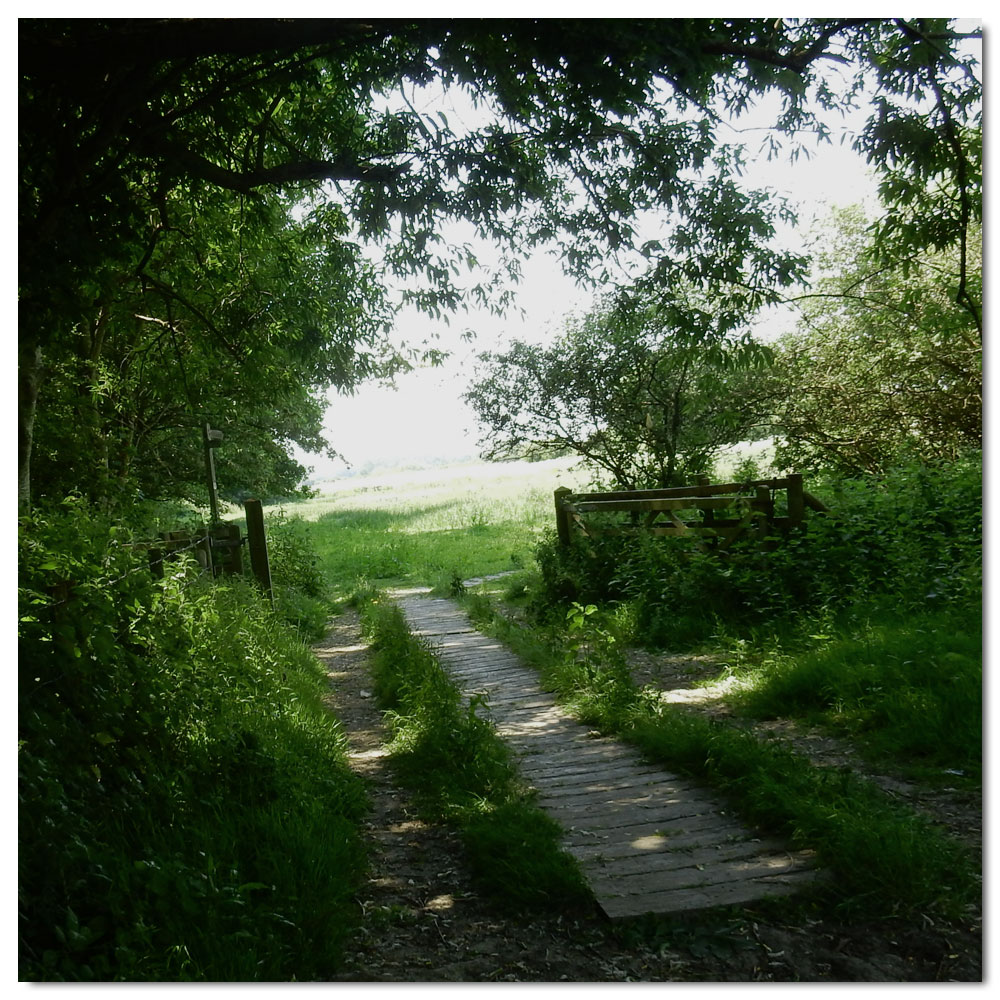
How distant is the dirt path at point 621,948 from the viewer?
2.79 metres

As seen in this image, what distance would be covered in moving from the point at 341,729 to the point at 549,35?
16.1 feet

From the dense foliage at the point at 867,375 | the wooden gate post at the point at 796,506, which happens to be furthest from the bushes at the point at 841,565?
the dense foliage at the point at 867,375

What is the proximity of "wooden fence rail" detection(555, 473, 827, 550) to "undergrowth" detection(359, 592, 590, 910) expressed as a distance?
376 centimetres

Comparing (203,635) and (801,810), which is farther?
(203,635)

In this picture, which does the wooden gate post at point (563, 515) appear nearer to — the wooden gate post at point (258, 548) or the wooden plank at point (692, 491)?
the wooden plank at point (692, 491)

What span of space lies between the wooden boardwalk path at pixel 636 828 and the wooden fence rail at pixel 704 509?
11.4 ft

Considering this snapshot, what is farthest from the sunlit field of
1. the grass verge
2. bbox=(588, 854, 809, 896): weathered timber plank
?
bbox=(588, 854, 809, 896): weathered timber plank

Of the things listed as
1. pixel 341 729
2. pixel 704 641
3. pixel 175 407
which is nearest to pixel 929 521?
pixel 704 641

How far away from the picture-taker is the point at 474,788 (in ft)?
14.8

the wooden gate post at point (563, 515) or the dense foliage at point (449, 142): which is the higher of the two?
the dense foliage at point (449, 142)

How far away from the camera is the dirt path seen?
2.79m

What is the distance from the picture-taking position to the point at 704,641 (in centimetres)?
777

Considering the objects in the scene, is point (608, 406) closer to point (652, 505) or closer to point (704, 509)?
point (652, 505)

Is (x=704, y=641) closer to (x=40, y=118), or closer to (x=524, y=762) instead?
(x=524, y=762)
